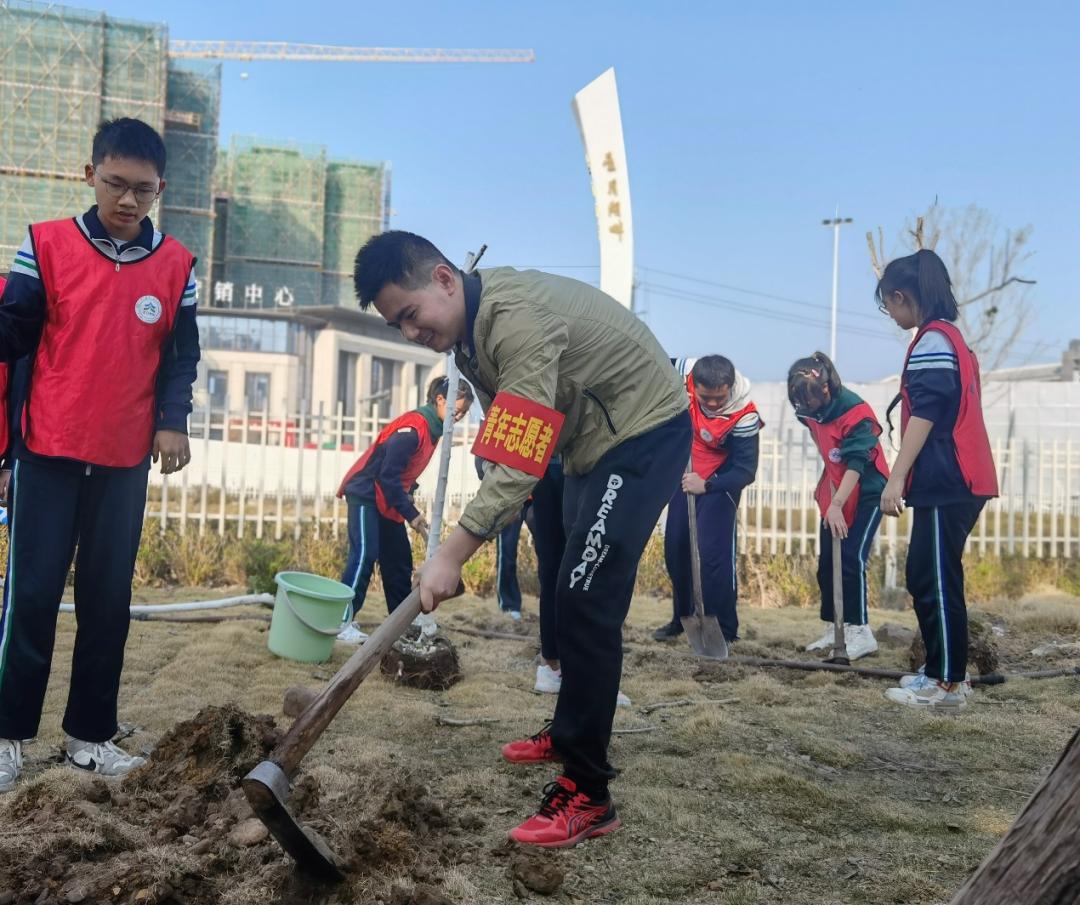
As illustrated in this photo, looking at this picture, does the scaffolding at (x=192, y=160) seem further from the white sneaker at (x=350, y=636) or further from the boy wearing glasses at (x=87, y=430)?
the boy wearing glasses at (x=87, y=430)

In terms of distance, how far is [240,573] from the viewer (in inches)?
338

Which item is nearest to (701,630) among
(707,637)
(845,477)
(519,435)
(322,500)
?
(707,637)

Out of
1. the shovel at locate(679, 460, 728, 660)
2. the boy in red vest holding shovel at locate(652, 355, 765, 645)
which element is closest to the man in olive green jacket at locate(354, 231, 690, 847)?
the shovel at locate(679, 460, 728, 660)

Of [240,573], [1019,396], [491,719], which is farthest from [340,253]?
[491,719]

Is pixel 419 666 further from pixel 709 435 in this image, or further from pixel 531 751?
pixel 709 435

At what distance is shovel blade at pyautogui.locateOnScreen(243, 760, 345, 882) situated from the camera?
2.04 metres

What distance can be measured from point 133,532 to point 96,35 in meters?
48.8

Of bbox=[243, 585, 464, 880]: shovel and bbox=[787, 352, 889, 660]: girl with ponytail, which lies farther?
bbox=[787, 352, 889, 660]: girl with ponytail

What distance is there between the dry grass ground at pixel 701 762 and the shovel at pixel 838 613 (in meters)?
0.32

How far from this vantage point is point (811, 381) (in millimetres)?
5652

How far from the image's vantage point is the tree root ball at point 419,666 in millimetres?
4609

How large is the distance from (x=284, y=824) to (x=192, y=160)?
51.3 metres

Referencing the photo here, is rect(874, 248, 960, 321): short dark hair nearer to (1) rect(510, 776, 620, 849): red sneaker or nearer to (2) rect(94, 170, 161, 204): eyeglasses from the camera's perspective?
(1) rect(510, 776, 620, 849): red sneaker

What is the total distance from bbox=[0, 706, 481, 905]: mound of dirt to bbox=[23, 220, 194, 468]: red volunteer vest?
2.93 feet
